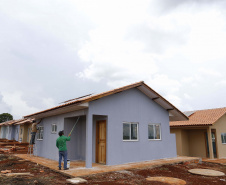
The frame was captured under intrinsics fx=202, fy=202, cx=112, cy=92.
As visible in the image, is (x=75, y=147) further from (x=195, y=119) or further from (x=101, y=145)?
(x=195, y=119)

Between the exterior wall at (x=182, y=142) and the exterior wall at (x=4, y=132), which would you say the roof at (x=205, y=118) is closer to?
the exterior wall at (x=182, y=142)

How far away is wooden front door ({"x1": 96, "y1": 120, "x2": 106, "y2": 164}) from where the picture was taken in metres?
10.8

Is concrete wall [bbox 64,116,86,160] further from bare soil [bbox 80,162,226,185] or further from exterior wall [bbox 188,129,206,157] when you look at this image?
exterior wall [bbox 188,129,206,157]

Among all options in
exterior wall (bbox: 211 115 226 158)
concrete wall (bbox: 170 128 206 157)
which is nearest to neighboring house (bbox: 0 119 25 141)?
concrete wall (bbox: 170 128 206 157)

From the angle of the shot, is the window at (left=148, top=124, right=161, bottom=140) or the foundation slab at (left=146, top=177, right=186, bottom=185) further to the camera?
the window at (left=148, top=124, right=161, bottom=140)

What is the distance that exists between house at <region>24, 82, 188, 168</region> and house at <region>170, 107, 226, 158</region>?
4.18 meters

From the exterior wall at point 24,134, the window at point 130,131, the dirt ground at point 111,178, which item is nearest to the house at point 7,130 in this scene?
the exterior wall at point 24,134

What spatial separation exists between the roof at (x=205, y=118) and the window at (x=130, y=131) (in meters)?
7.17

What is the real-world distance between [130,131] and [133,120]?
2.12 ft

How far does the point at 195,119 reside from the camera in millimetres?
18047

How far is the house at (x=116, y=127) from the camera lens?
10.2 meters

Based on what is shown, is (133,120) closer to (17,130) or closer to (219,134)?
(219,134)

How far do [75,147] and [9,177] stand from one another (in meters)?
4.61

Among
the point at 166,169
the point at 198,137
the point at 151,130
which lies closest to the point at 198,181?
the point at 166,169
